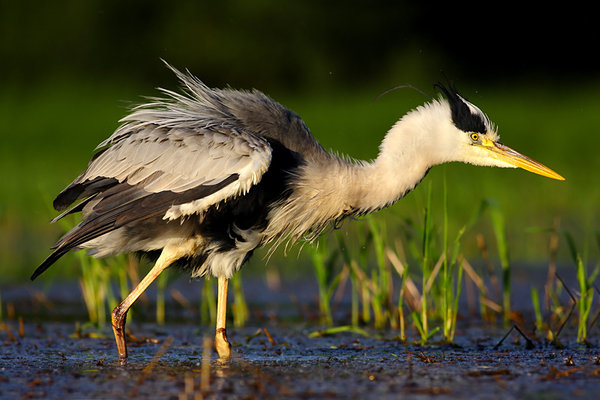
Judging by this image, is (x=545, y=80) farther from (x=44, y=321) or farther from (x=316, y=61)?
(x=44, y=321)

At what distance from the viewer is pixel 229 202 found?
631 cm

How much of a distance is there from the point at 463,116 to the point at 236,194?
1.65m

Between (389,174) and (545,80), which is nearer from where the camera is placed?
(389,174)

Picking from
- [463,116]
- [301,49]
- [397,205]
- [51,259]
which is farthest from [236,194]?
[301,49]

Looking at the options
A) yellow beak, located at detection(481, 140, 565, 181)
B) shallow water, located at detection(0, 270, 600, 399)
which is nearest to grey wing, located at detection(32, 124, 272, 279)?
shallow water, located at detection(0, 270, 600, 399)

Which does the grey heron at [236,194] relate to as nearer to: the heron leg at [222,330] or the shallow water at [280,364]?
the heron leg at [222,330]

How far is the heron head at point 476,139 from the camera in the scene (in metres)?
6.50

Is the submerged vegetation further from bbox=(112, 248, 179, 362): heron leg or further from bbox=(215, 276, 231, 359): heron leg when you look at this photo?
bbox=(112, 248, 179, 362): heron leg

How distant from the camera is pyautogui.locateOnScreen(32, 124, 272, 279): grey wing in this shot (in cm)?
608

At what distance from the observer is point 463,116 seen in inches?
256

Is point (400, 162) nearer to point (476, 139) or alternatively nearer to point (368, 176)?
point (368, 176)

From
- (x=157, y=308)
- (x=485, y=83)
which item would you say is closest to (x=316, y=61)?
(x=485, y=83)

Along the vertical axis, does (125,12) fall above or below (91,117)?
above

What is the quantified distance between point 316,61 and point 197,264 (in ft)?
121
